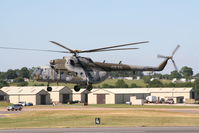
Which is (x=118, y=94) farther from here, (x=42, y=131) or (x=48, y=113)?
(x=42, y=131)

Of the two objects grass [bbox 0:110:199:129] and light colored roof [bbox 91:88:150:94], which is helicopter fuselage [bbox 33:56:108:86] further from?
light colored roof [bbox 91:88:150:94]

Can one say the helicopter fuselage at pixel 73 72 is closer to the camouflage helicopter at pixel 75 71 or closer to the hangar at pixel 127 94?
the camouflage helicopter at pixel 75 71

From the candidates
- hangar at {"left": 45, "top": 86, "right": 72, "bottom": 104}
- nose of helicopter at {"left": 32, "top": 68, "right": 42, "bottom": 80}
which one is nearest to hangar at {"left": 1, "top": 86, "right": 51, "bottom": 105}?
hangar at {"left": 45, "top": 86, "right": 72, "bottom": 104}

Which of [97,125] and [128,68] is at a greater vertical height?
[128,68]

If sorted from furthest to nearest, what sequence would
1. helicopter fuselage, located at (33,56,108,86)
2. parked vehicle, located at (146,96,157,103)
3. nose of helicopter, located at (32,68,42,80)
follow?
parked vehicle, located at (146,96,157,103), nose of helicopter, located at (32,68,42,80), helicopter fuselage, located at (33,56,108,86)

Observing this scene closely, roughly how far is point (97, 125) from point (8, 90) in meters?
97.0

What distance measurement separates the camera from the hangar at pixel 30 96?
14125 centimetres

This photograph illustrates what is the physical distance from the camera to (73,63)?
59344mm

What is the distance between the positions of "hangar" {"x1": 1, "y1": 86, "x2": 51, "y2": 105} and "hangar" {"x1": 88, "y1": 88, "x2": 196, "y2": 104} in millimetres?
14943

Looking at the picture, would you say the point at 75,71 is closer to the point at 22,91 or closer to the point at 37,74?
the point at 37,74


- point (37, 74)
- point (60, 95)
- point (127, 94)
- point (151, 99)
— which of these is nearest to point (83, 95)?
point (60, 95)

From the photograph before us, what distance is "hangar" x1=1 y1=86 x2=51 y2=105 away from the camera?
141 m

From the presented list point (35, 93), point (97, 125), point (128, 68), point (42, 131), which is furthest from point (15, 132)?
point (35, 93)

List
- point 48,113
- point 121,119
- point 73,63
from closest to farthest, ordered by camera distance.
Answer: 1. point 73,63
2. point 121,119
3. point 48,113
